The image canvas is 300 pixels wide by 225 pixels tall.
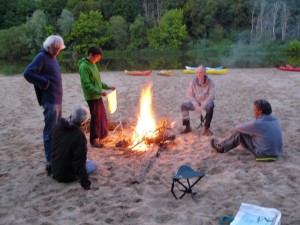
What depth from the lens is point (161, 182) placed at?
14.8 feet

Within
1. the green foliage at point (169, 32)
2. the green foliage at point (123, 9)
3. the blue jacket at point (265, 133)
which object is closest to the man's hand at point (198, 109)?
the blue jacket at point (265, 133)

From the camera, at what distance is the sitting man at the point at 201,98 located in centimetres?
654

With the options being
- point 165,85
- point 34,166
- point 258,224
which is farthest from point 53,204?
point 165,85

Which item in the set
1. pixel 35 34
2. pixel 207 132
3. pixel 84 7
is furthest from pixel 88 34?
pixel 207 132

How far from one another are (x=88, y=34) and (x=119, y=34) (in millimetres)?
4305

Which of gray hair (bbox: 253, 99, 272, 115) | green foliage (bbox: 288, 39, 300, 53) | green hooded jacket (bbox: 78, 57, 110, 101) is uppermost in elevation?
green hooded jacket (bbox: 78, 57, 110, 101)

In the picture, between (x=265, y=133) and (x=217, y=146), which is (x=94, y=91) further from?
(x=265, y=133)

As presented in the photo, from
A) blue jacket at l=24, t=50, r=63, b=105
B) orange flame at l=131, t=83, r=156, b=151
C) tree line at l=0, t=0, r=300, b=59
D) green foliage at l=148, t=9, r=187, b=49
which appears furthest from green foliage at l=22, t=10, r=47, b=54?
blue jacket at l=24, t=50, r=63, b=105

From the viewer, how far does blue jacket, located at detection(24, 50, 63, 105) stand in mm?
4523

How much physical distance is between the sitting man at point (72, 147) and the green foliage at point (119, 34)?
42832 millimetres

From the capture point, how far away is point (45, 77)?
184 inches

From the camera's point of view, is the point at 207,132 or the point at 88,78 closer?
the point at 88,78

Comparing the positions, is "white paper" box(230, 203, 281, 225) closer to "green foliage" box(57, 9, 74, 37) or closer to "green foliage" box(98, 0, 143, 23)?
"green foliage" box(57, 9, 74, 37)

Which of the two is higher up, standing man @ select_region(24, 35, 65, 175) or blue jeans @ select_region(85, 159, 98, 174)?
standing man @ select_region(24, 35, 65, 175)
